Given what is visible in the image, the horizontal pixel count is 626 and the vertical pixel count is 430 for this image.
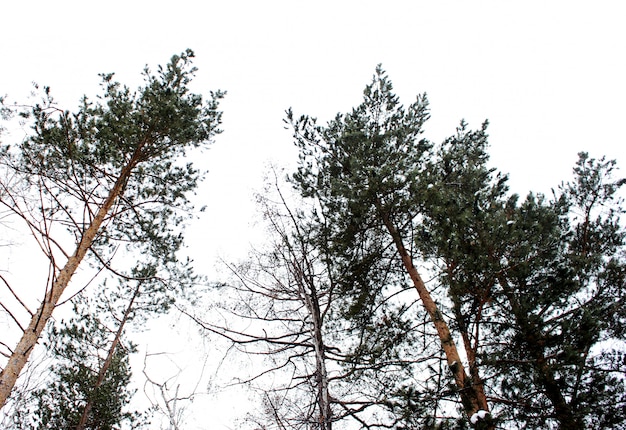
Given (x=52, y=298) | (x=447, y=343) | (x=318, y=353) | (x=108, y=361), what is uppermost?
(x=108, y=361)

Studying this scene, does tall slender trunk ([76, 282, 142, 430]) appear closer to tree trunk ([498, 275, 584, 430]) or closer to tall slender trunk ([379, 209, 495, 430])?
tall slender trunk ([379, 209, 495, 430])

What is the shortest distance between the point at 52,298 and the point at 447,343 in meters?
6.08

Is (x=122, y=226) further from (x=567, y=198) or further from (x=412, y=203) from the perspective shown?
(x=567, y=198)

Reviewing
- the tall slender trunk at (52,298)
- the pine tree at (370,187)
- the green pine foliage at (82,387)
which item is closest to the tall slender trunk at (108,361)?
the green pine foliage at (82,387)

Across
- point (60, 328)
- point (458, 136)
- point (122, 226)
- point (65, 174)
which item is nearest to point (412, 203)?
point (458, 136)

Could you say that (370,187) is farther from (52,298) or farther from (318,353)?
(52,298)

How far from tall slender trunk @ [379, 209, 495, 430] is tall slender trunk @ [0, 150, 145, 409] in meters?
5.35

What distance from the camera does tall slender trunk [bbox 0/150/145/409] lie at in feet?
15.5

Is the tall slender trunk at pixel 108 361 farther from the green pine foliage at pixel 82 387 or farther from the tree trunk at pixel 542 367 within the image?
the tree trunk at pixel 542 367

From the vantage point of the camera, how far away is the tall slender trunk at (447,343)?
4734 millimetres

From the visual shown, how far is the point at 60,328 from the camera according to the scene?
1161 centimetres

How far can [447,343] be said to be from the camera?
543 centimetres

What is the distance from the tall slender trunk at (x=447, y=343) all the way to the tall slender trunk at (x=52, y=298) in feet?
17.5

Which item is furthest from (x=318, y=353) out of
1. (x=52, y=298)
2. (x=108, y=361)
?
(x=108, y=361)
